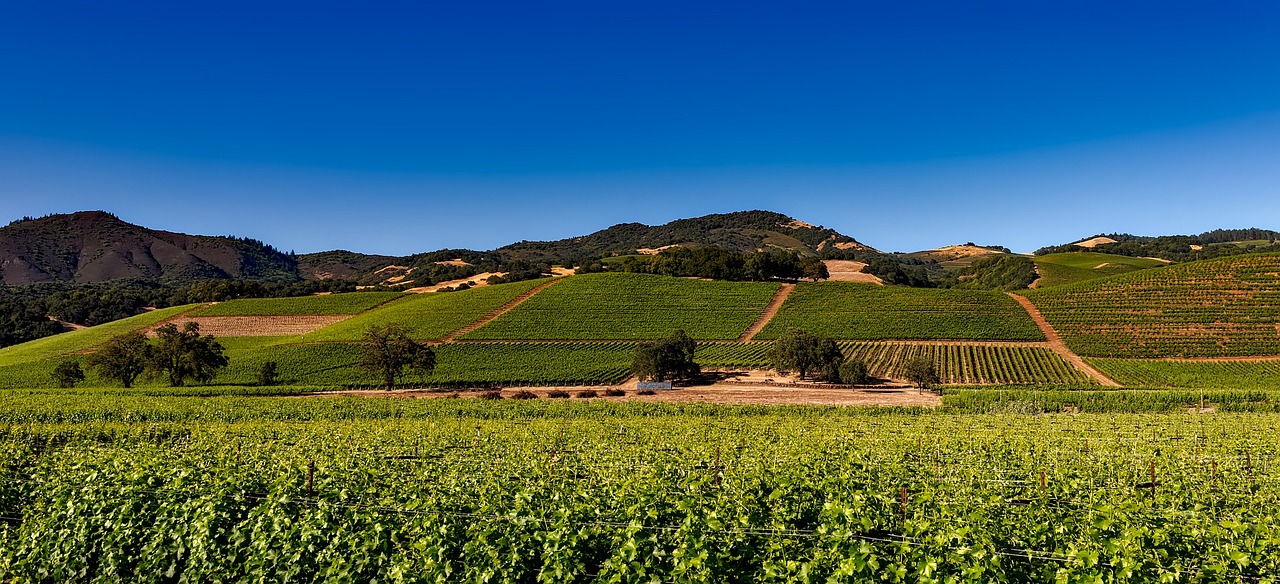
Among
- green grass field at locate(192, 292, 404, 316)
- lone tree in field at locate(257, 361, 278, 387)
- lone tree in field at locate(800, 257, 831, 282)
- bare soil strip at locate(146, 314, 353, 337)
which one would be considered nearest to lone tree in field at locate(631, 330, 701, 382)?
lone tree in field at locate(257, 361, 278, 387)

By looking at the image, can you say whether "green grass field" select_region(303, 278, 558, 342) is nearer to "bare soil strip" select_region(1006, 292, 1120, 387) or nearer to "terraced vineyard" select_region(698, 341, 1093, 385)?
"terraced vineyard" select_region(698, 341, 1093, 385)

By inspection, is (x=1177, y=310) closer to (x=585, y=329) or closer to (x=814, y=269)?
(x=814, y=269)

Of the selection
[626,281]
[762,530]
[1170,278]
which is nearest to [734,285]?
[626,281]

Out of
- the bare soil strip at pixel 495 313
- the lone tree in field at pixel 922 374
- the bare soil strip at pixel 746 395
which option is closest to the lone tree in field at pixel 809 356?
the bare soil strip at pixel 746 395

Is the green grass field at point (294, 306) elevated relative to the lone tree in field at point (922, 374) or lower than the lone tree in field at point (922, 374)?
elevated

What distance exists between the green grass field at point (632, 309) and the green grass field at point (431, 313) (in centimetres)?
530

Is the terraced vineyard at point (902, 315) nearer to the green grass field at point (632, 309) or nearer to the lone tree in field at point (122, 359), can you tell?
the green grass field at point (632, 309)

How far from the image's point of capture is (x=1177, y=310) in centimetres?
8194

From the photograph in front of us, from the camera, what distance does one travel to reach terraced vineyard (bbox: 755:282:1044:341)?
8231 cm

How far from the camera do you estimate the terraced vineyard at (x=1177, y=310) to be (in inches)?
2820

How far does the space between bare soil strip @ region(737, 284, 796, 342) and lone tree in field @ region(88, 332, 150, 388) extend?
67.5 m

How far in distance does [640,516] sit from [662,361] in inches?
2134

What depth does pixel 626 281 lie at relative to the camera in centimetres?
11400

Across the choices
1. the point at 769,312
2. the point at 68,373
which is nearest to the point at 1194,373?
the point at 769,312
